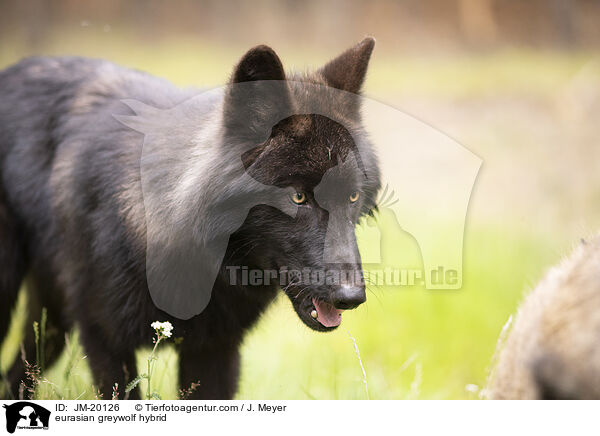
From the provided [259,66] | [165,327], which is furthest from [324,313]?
[259,66]

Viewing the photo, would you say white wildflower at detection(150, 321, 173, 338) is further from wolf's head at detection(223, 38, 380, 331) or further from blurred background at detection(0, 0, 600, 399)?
blurred background at detection(0, 0, 600, 399)

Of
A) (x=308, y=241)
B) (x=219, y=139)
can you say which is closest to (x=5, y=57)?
(x=219, y=139)

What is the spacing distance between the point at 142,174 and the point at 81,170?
1.55 feet

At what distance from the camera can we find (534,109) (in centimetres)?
669

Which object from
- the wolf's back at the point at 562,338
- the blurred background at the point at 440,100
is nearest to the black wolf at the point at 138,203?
the blurred background at the point at 440,100

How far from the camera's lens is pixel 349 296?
2.49m

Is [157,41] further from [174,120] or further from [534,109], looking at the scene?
[534,109]

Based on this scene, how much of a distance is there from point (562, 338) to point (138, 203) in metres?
2.01

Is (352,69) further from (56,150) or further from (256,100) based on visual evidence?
(56,150)

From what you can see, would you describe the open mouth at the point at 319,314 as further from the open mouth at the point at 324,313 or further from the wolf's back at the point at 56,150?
the wolf's back at the point at 56,150
